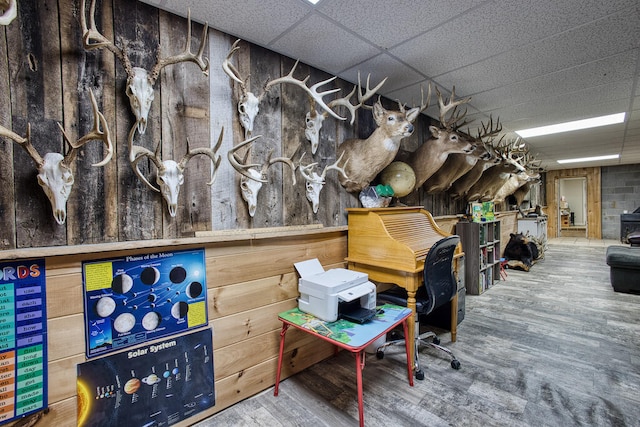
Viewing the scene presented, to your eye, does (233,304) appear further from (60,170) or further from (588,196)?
(588,196)

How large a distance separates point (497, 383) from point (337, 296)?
139 cm

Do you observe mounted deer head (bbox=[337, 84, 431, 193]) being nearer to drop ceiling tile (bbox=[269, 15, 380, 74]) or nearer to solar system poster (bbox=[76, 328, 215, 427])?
drop ceiling tile (bbox=[269, 15, 380, 74])

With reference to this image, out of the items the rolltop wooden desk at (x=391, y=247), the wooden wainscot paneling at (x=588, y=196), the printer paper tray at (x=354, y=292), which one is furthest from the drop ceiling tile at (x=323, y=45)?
the wooden wainscot paneling at (x=588, y=196)

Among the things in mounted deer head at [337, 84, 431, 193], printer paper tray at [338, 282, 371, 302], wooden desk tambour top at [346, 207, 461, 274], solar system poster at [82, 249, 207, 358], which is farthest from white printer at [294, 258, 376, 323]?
mounted deer head at [337, 84, 431, 193]

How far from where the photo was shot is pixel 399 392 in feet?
6.51

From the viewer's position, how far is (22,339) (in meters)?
1.22

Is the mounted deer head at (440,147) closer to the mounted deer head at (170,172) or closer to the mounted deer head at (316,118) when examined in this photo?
the mounted deer head at (316,118)

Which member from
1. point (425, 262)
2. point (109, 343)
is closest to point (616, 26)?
point (425, 262)

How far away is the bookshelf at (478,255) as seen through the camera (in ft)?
13.2

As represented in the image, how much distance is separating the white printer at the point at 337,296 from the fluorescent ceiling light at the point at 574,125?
4.05 metres

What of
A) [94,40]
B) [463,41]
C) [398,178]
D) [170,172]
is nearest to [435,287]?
[398,178]

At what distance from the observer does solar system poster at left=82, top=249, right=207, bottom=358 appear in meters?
1.38

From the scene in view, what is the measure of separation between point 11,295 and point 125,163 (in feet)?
2.40

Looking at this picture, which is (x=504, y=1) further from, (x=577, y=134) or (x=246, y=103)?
(x=577, y=134)
